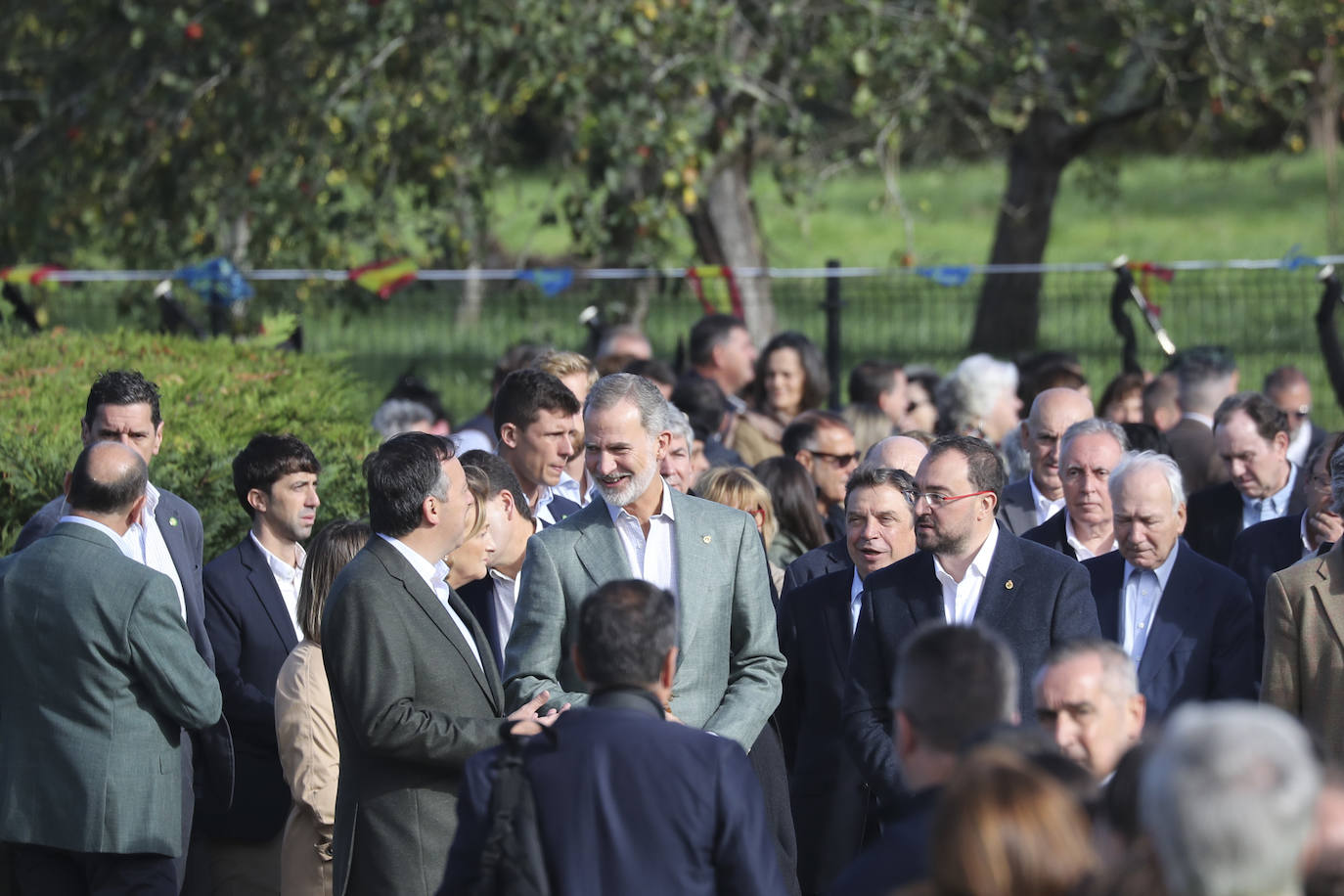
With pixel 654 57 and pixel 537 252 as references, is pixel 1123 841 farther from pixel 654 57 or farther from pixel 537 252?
pixel 537 252

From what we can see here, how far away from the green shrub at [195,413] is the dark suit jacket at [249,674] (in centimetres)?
116

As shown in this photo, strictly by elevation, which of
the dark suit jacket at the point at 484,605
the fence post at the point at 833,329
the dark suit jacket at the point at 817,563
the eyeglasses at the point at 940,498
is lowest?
the dark suit jacket at the point at 484,605

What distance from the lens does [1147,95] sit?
14.5 m

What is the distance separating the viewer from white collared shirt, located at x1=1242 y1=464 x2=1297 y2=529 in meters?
7.38

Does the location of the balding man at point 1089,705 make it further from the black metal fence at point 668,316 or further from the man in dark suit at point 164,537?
the black metal fence at point 668,316

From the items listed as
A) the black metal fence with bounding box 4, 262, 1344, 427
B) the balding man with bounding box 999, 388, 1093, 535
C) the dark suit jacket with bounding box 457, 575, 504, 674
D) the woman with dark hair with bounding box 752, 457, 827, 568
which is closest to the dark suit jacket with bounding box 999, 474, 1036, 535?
the balding man with bounding box 999, 388, 1093, 535

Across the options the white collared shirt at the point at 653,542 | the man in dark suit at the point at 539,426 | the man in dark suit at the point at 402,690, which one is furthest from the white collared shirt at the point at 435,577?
the man in dark suit at the point at 539,426

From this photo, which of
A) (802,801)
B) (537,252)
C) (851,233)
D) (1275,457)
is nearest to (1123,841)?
(802,801)

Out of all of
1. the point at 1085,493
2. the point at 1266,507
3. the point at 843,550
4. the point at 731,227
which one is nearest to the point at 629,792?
the point at 843,550

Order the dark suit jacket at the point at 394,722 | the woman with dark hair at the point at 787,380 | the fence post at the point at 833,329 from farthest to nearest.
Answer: the fence post at the point at 833,329 → the woman with dark hair at the point at 787,380 → the dark suit jacket at the point at 394,722

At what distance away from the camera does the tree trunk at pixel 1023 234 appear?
14.8 m

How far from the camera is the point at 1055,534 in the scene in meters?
6.29

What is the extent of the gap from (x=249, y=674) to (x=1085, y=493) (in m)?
3.10

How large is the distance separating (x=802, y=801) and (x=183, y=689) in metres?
2.08
